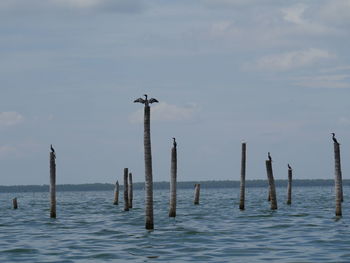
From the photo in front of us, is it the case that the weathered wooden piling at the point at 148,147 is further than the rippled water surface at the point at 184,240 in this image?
Yes

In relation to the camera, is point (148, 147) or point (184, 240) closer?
point (184, 240)

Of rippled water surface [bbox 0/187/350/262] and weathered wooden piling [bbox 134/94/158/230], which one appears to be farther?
weathered wooden piling [bbox 134/94/158/230]

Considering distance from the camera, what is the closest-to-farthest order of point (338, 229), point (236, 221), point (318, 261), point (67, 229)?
point (318, 261) → point (338, 229) → point (67, 229) → point (236, 221)

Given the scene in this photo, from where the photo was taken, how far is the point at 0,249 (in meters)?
26.1

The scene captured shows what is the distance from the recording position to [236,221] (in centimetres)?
3731

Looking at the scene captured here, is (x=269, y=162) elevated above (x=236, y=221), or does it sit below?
above

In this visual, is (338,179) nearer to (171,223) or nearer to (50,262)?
(171,223)

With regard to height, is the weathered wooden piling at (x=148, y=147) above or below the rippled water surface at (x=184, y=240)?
above

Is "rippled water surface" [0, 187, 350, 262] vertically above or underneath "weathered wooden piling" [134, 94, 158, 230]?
underneath

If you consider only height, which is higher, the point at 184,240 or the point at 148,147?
the point at 148,147

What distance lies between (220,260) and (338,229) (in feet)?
34.7

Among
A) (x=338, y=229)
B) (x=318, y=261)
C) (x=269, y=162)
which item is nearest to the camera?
(x=318, y=261)

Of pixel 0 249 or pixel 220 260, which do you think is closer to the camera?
pixel 220 260

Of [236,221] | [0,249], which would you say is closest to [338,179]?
[236,221]
